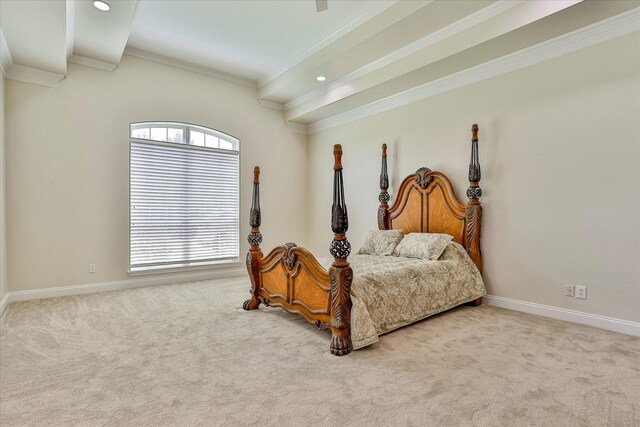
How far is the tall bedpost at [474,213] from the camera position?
152 inches

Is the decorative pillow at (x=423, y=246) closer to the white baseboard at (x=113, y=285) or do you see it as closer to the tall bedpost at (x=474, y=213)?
the tall bedpost at (x=474, y=213)

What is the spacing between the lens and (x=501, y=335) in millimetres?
2896

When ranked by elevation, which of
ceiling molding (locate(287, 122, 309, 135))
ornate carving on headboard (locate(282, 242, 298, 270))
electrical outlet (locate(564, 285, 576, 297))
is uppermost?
ceiling molding (locate(287, 122, 309, 135))

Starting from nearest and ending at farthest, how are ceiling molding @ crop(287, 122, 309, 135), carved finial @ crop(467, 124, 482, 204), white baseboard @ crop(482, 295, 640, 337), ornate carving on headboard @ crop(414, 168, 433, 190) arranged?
white baseboard @ crop(482, 295, 640, 337)
carved finial @ crop(467, 124, 482, 204)
ornate carving on headboard @ crop(414, 168, 433, 190)
ceiling molding @ crop(287, 122, 309, 135)

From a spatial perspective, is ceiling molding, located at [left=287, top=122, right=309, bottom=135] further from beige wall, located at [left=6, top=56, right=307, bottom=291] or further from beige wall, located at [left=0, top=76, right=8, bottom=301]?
beige wall, located at [left=0, top=76, right=8, bottom=301]

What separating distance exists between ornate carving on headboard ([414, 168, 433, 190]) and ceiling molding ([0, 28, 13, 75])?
188 inches

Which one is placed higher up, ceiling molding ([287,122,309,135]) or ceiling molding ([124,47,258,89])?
ceiling molding ([124,47,258,89])

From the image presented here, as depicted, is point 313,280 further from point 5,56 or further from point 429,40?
point 5,56

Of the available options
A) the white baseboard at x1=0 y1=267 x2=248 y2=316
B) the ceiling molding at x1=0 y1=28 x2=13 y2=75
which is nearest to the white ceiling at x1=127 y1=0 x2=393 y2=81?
the ceiling molding at x1=0 y1=28 x2=13 y2=75

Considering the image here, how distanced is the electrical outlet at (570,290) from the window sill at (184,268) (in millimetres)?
4540

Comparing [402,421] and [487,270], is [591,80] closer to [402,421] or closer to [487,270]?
[487,270]

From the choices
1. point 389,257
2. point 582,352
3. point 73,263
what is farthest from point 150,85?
point 582,352

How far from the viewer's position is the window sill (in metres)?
4.81

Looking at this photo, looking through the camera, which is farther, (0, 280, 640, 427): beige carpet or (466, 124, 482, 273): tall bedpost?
(466, 124, 482, 273): tall bedpost
